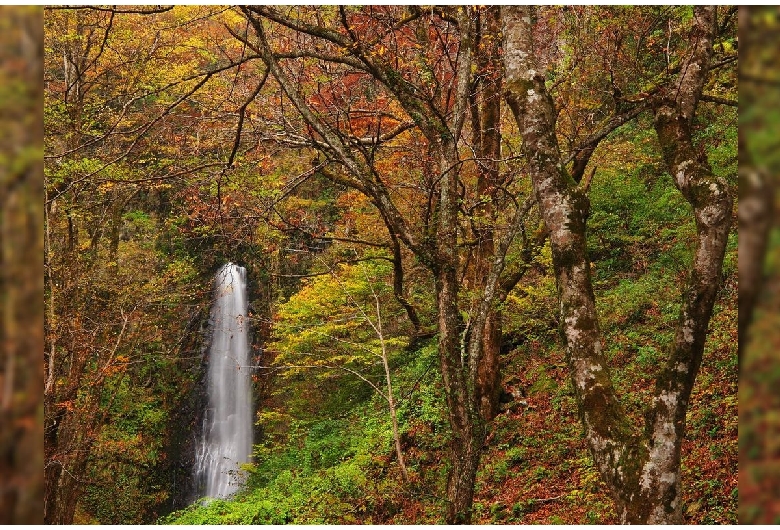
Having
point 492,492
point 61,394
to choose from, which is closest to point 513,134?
point 492,492

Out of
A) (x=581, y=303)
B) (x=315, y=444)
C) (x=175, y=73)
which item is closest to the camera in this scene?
(x=581, y=303)

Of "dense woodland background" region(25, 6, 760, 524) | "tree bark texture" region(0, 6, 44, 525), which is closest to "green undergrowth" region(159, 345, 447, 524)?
"dense woodland background" region(25, 6, 760, 524)

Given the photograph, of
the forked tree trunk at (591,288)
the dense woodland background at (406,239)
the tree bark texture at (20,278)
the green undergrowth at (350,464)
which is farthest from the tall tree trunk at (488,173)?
the tree bark texture at (20,278)

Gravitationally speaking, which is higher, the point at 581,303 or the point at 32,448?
the point at 581,303

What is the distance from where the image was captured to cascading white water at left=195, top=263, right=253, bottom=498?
691 inches

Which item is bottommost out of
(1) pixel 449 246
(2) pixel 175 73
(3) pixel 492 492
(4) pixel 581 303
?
(3) pixel 492 492

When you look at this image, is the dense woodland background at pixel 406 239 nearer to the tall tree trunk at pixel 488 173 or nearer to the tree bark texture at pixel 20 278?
the tall tree trunk at pixel 488 173

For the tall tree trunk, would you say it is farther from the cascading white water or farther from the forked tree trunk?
the cascading white water

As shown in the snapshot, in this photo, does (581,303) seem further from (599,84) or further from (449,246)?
(599,84)

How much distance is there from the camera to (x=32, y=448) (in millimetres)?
1353

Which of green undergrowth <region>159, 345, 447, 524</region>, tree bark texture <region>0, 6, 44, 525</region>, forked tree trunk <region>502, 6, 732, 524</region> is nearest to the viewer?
tree bark texture <region>0, 6, 44, 525</region>

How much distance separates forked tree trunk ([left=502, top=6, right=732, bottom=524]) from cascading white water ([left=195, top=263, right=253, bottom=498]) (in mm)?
14610

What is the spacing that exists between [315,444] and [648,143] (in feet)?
30.3

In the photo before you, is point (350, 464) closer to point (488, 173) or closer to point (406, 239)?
point (488, 173)
